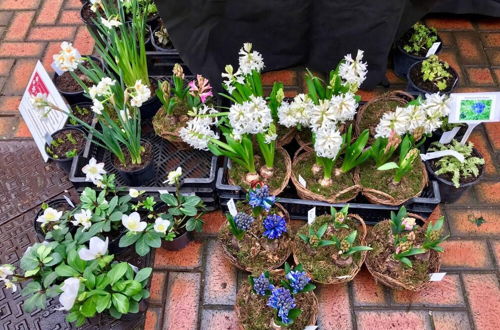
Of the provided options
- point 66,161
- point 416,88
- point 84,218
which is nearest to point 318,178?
point 416,88

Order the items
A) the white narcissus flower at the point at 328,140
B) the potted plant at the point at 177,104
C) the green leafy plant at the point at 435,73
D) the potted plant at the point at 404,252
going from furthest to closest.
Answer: the green leafy plant at the point at 435,73 → the potted plant at the point at 177,104 → the potted plant at the point at 404,252 → the white narcissus flower at the point at 328,140

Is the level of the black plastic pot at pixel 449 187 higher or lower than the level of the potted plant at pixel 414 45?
lower

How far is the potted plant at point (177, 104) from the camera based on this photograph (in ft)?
6.86

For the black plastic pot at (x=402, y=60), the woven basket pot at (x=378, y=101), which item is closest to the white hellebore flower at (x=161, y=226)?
the woven basket pot at (x=378, y=101)

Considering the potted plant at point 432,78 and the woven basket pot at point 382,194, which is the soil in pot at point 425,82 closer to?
the potted plant at point 432,78

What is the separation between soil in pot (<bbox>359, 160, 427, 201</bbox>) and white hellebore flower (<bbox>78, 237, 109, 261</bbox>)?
43.4 inches

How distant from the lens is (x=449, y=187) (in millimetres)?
2039

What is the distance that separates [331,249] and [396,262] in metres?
0.26

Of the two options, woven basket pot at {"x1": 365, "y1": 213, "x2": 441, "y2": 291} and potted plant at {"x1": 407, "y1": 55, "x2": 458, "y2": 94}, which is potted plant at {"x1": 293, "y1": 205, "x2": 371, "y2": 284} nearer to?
woven basket pot at {"x1": 365, "y1": 213, "x2": 441, "y2": 291}

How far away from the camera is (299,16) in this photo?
231cm

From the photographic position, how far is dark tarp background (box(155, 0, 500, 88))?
2.13 m

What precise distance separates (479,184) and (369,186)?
2.18ft

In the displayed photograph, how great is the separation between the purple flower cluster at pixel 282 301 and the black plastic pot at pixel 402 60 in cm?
160

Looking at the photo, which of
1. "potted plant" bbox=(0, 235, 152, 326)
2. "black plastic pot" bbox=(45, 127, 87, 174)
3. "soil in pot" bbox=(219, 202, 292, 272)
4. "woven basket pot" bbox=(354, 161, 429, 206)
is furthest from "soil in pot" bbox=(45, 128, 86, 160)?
"woven basket pot" bbox=(354, 161, 429, 206)
